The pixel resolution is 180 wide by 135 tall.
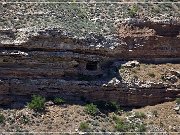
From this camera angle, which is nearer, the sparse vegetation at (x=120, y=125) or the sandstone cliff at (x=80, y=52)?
the sparse vegetation at (x=120, y=125)

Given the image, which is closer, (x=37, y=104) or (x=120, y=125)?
(x=120, y=125)

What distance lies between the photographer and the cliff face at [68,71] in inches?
1489

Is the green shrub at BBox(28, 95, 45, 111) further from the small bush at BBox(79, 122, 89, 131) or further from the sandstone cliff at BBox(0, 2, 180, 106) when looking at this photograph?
the small bush at BBox(79, 122, 89, 131)

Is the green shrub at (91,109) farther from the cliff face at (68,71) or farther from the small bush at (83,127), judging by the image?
the small bush at (83,127)

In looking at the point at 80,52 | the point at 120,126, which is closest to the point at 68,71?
the point at 80,52

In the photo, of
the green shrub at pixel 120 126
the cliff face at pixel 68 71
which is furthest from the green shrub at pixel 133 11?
the green shrub at pixel 120 126

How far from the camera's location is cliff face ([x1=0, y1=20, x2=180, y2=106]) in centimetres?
3781

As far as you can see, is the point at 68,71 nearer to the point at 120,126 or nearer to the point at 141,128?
the point at 120,126

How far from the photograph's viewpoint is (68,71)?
3856 cm

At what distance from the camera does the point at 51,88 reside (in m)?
38.1

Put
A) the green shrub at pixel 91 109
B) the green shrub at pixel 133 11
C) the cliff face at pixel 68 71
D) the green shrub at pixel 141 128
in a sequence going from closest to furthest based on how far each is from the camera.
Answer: the green shrub at pixel 141 128 < the green shrub at pixel 91 109 < the cliff face at pixel 68 71 < the green shrub at pixel 133 11

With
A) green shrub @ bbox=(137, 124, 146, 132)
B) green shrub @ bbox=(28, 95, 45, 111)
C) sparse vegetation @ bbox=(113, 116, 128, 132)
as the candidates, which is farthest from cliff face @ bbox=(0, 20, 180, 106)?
green shrub @ bbox=(137, 124, 146, 132)

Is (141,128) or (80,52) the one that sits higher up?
(80,52)

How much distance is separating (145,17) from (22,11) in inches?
314
